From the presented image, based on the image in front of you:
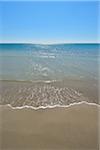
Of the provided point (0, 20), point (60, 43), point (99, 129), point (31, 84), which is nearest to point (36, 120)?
point (31, 84)

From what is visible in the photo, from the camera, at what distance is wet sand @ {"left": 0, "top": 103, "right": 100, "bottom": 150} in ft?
4.25

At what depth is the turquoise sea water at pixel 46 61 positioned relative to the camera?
142 cm

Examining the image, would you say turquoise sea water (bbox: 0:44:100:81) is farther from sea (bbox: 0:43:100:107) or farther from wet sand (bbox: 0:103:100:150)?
wet sand (bbox: 0:103:100:150)

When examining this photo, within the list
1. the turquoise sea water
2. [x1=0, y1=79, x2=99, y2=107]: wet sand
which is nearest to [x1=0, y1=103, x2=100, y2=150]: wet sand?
[x1=0, y1=79, x2=99, y2=107]: wet sand

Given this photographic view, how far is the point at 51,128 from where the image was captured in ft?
4.39

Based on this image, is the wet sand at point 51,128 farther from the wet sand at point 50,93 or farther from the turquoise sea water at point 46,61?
the turquoise sea water at point 46,61

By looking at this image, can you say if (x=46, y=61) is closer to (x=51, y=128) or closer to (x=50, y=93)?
(x=50, y=93)

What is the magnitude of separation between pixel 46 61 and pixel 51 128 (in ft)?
1.54

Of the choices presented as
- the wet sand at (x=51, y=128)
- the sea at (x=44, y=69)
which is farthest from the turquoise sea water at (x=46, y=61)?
the wet sand at (x=51, y=128)

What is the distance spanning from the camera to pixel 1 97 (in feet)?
4.76

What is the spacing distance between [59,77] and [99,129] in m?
0.45

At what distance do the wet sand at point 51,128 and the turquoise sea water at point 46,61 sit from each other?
0.24 m

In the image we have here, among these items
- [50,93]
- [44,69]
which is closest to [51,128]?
[50,93]

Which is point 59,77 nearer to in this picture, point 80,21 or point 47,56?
point 47,56
